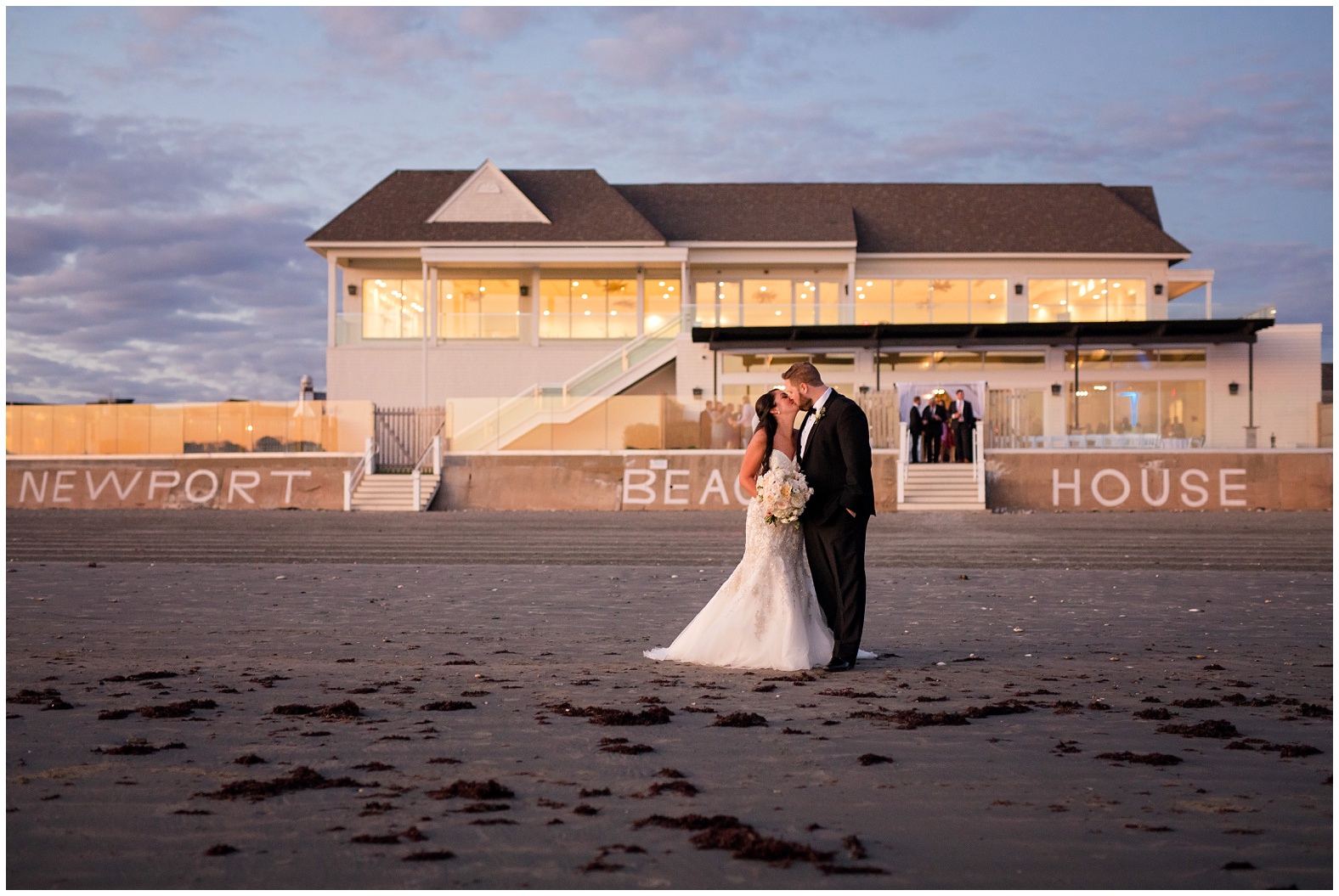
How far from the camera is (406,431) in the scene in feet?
103

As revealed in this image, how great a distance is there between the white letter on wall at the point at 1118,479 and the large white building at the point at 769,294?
20.7ft

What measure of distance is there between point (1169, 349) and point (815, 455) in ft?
103

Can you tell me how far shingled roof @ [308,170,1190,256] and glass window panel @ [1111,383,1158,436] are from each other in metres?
7.54

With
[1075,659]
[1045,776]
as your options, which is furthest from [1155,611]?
[1045,776]

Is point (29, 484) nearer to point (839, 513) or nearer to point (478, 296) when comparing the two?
point (478, 296)

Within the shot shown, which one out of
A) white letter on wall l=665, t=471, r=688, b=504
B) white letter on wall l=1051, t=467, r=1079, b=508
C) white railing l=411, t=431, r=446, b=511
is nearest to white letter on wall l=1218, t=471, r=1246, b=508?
white letter on wall l=1051, t=467, r=1079, b=508

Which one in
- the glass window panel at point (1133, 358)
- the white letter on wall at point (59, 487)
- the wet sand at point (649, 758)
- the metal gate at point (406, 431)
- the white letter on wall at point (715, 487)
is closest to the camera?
the wet sand at point (649, 758)

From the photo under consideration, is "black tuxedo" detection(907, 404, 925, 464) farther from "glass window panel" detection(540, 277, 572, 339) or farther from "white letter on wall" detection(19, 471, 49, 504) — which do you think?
"white letter on wall" detection(19, 471, 49, 504)

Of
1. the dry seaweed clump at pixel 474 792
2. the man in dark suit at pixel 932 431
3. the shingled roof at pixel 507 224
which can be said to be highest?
the shingled roof at pixel 507 224

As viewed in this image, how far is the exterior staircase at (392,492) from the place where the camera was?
94.9ft

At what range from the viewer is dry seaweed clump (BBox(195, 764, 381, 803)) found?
4223mm

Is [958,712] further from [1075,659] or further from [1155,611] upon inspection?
[1155,611]

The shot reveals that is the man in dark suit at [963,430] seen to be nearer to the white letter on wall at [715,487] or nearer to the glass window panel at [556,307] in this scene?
the white letter on wall at [715,487]

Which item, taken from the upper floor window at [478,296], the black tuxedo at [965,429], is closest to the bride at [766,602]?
the black tuxedo at [965,429]
